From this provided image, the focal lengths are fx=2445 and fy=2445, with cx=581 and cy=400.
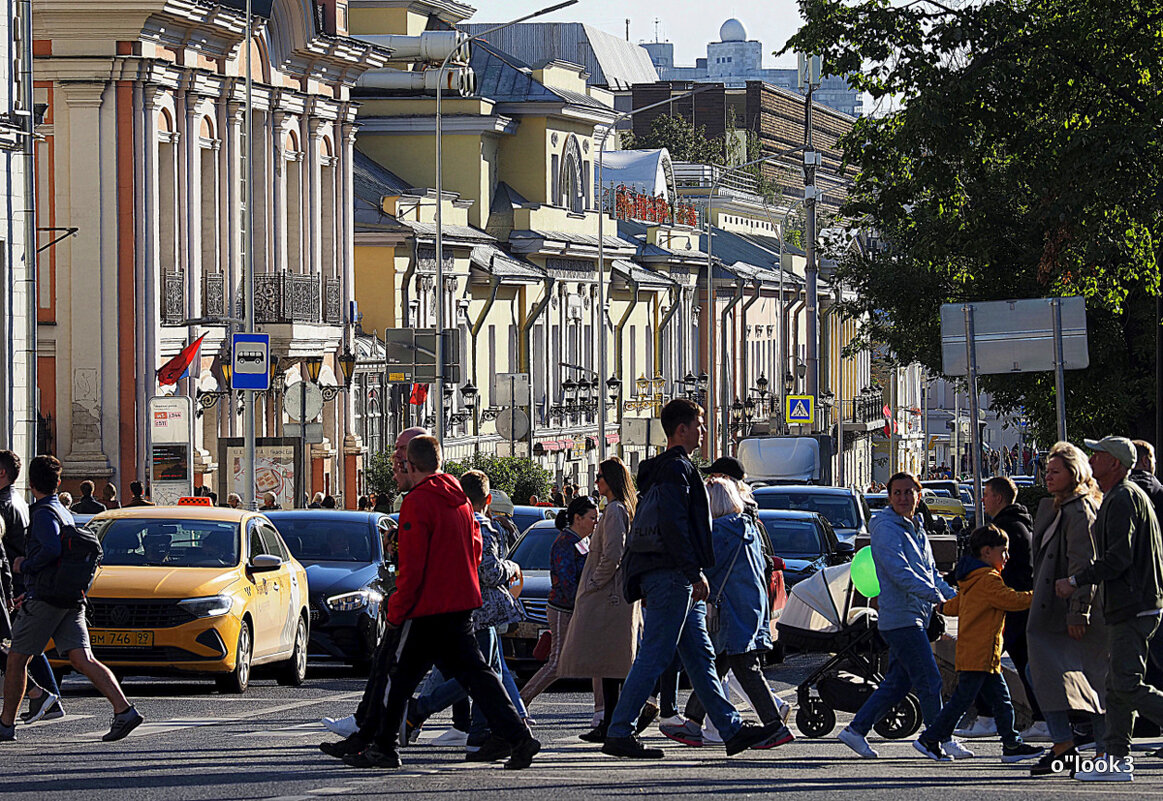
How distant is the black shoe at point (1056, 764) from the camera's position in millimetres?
12773

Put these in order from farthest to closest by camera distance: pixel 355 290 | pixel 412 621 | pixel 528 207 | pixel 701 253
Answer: pixel 701 253 → pixel 528 207 → pixel 355 290 → pixel 412 621

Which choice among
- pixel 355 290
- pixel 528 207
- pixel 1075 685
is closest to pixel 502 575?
pixel 1075 685

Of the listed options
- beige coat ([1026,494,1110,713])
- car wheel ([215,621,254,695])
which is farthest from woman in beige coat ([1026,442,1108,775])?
car wheel ([215,621,254,695])

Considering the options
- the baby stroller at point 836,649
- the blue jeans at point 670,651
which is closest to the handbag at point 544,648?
the baby stroller at point 836,649

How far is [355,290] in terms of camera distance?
58.7 m

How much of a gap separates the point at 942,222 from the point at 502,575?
18.0m

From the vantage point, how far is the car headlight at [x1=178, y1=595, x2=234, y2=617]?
59.5 ft

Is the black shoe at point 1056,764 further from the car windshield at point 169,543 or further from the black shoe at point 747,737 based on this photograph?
the car windshield at point 169,543

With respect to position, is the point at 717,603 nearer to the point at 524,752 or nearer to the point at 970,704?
the point at 970,704

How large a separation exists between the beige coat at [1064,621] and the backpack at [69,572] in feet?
17.6

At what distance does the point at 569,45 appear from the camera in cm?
11669

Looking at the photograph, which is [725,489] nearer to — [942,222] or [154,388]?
[942,222]

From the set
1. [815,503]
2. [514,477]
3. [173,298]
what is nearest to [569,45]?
[514,477]

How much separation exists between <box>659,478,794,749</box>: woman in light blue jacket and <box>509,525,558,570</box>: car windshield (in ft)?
25.8
